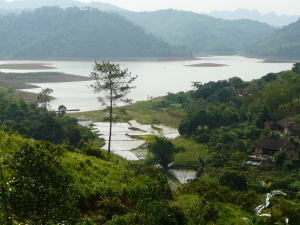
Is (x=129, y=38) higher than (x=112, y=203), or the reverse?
(x=129, y=38)

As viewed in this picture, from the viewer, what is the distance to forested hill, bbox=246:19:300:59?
99000mm

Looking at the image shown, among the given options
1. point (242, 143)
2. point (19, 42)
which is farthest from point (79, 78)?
point (19, 42)

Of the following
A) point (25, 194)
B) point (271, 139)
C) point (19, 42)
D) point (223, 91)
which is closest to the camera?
point (25, 194)

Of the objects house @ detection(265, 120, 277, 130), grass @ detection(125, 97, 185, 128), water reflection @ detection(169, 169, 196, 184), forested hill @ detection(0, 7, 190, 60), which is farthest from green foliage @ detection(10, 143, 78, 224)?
forested hill @ detection(0, 7, 190, 60)

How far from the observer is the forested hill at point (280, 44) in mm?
99000

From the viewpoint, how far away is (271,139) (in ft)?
68.0

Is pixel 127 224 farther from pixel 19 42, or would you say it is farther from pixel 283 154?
pixel 19 42

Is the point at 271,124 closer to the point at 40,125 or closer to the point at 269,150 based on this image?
the point at 269,150

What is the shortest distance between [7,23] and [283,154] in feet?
329

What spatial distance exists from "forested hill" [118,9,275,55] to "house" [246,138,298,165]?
347ft

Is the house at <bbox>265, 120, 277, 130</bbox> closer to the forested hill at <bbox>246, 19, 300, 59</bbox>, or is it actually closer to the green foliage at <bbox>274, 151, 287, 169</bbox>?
the green foliage at <bbox>274, 151, 287, 169</bbox>

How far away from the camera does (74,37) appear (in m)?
100

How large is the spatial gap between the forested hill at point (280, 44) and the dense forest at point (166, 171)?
63178mm

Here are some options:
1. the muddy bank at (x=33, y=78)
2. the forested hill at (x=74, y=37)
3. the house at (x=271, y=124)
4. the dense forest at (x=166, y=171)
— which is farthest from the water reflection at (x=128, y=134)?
the forested hill at (x=74, y=37)
